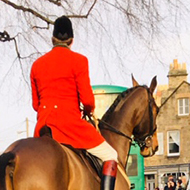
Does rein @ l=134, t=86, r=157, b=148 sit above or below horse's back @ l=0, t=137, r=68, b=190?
above

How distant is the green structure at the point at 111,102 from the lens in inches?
998

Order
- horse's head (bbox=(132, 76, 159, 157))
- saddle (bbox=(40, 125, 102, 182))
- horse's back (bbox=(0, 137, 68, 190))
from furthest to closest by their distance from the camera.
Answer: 1. horse's head (bbox=(132, 76, 159, 157))
2. saddle (bbox=(40, 125, 102, 182))
3. horse's back (bbox=(0, 137, 68, 190))

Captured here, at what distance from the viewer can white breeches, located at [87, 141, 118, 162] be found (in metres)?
7.69

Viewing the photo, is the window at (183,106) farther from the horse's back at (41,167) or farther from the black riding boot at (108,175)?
the horse's back at (41,167)

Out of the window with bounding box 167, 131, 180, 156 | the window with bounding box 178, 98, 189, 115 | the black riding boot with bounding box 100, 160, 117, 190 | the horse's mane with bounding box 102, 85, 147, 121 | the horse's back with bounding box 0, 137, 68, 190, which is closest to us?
the horse's back with bounding box 0, 137, 68, 190

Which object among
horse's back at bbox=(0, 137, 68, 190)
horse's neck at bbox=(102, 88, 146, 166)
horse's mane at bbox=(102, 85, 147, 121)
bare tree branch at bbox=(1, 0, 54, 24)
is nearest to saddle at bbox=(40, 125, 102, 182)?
horse's back at bbox=(0, 137, 68, 190)

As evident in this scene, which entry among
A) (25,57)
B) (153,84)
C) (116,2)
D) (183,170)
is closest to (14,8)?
(25,57)

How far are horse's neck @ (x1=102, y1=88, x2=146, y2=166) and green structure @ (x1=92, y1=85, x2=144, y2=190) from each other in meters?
15.8

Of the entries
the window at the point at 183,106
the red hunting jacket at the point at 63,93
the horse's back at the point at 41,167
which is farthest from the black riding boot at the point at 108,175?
the window at the point at 183,106

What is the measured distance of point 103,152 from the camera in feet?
25.5

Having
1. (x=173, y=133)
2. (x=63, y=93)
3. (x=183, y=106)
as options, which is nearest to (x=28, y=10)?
(x=63, y=93)

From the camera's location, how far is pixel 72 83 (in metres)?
7.51

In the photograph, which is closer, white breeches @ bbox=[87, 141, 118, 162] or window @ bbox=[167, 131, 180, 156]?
white breeches @ bbox=[87, 141, 118, 162]

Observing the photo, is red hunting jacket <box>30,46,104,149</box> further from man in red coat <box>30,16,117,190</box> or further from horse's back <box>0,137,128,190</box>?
horse's back <box>0,137,128,190</box>
